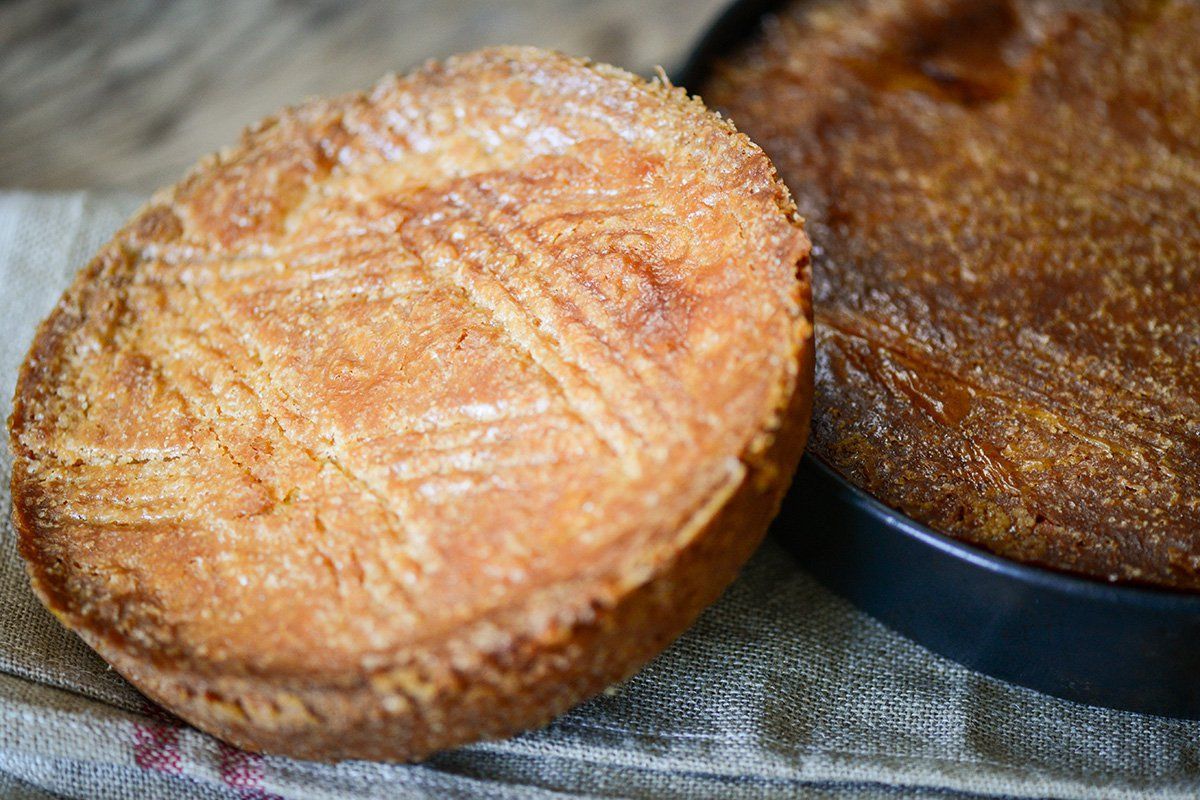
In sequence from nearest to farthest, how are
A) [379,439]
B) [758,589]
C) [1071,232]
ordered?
1. [379,439]
2. [758,589]
3. [1071,232]

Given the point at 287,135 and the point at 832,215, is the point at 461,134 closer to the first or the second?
the point at 287,135

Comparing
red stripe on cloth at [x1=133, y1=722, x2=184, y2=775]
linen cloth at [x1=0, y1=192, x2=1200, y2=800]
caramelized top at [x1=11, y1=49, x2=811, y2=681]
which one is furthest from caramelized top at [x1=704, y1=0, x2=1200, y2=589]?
red stripe on cloth at [x1=133, y1=722, x2=184, y2=775]

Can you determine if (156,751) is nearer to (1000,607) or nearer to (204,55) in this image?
(1000,607)

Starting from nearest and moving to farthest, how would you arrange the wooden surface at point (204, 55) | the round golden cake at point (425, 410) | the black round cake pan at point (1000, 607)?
1. the round golden cake at point (425, 410)
2. the black round cake pan at point (1000, 607)
3. the wooden surface at point (204, 55)

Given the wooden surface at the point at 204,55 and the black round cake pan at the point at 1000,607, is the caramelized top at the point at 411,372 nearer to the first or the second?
the black round cake pan at the point at 1000,607

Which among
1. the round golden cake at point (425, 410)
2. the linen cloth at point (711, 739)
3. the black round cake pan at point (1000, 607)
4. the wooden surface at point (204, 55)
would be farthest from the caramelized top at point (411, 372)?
the wooden surface at point (204, 55)

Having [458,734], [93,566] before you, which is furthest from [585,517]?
[93,566]
